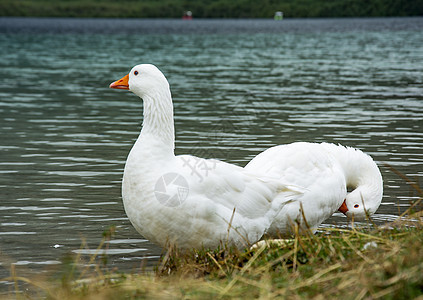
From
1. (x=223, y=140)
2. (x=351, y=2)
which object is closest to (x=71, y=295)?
(x=223, y=140)

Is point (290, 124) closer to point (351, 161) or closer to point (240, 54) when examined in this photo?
point (351, 161)

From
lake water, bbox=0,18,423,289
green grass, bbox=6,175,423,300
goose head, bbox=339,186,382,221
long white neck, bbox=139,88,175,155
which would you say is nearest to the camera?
green grass, bbox=6,175,423,300

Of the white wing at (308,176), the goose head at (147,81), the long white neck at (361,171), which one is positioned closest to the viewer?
the goose head at (147,81)

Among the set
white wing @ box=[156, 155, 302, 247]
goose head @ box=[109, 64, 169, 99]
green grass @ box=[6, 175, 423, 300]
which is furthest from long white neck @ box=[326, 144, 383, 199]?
goose head @ box=[109, 64, 169, 99]

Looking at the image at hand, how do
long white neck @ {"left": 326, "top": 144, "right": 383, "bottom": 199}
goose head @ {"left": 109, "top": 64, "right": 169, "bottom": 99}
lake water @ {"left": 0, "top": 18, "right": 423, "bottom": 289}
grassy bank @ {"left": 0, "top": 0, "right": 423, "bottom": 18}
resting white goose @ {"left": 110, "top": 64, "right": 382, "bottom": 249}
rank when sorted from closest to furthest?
resting white goose @ {"left": 110, "top": 64, "right": 382, "bottom": 249} < goose head @ {"left": 109, "top": 64, "right": 169, "bottom": 99} < long white neck @ {"left": 326, "top": 144, "right": 383, "bottom": 199} < lake water @ {"left": 0, "top": 18, "right": 423, "bottom": 289} < grassy bank @ {"left": 0, "top": 0, "right": 423, "bottom": 18}

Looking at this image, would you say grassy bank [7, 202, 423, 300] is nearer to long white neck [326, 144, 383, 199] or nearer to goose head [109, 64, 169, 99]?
goose head [109, 64, 169, 99]

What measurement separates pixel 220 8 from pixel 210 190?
18997 cm

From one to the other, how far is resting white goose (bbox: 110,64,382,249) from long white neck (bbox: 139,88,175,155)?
0.01 metres

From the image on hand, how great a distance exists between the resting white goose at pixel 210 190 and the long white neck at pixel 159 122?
0.01 metres

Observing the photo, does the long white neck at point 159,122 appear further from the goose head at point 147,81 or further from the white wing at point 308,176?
the white wing at point 308,176

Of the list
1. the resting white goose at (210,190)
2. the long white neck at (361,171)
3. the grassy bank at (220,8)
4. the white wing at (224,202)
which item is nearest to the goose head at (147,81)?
the resting white goose at (210,190)

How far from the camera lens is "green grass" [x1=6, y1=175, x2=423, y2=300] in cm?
453

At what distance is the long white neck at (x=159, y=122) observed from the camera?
711 cm

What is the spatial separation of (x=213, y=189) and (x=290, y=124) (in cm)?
1122
